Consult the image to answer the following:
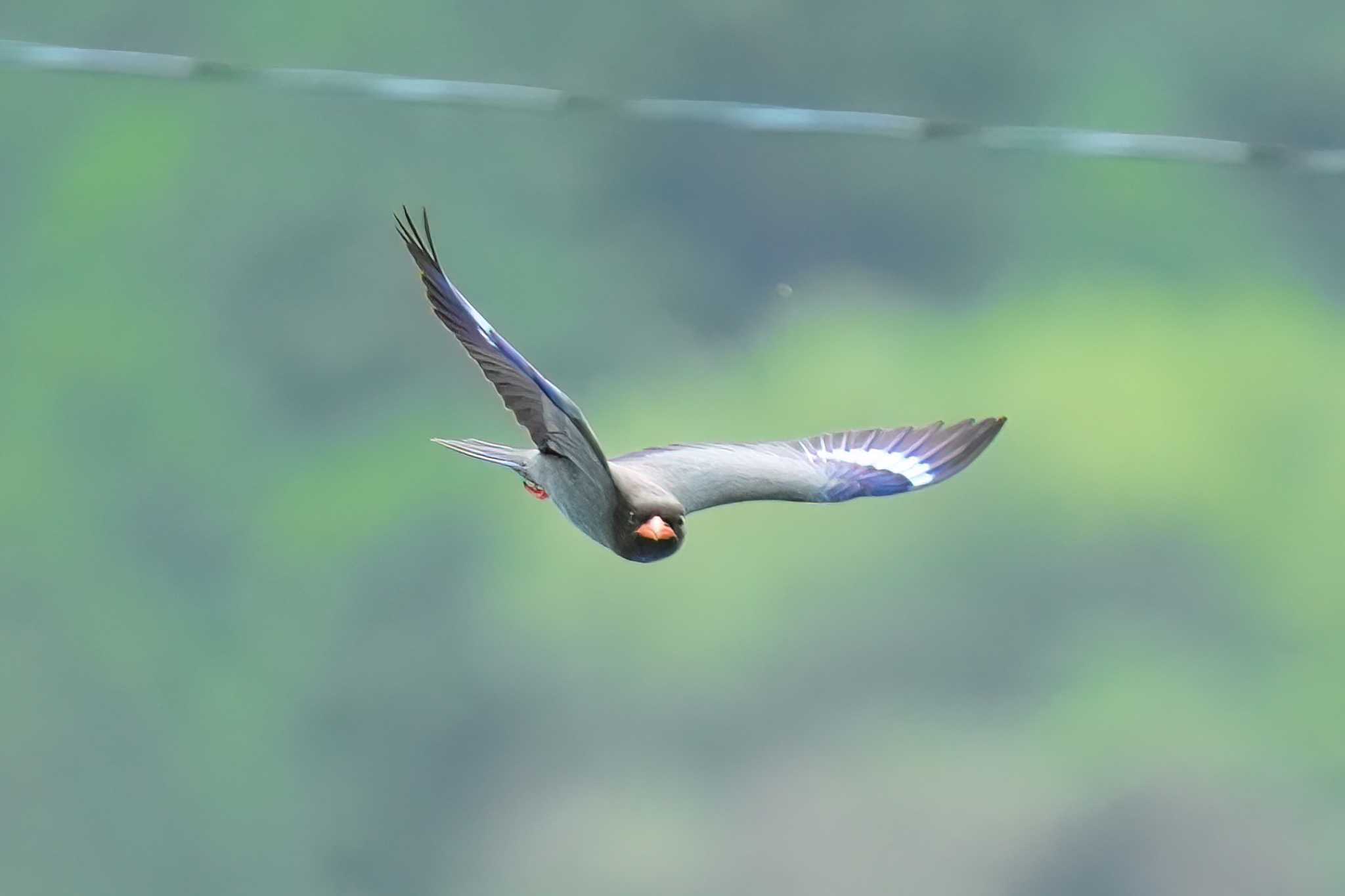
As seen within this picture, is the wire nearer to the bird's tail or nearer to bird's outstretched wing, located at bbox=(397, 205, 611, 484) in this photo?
bird's outstretched wing, located at bbox=(397, 205, 611, 484)

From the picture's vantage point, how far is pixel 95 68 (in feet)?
10.1

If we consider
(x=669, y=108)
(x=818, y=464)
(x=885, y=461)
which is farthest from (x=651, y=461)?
(x=669, y=108)

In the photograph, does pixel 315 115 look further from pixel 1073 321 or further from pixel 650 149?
pixel 1073 321

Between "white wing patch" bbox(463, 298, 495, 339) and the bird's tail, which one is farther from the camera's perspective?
the bird's tail

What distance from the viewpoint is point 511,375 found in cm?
379

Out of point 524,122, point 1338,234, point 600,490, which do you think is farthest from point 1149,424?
point 600,490

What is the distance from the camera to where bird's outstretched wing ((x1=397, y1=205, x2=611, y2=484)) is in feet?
12.1

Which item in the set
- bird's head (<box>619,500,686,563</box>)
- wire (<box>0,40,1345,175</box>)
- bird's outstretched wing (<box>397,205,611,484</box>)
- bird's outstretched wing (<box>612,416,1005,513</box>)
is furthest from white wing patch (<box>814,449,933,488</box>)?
wire (<box>0,40,1345,175</box>)

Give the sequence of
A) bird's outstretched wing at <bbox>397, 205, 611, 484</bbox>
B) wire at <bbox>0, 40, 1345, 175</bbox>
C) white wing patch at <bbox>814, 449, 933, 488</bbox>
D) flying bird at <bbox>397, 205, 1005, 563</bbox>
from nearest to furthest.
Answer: wire at <bbox>0, 40, 1345, 175</bbox> → bird's outstretched wing at <bbox>397, 205, 611, 484</bbox> → flying bird at <bbox>397, 205, 1005, 563</bbox> → white wing patch at <bbox>814, 449, 933, 488</bbox>

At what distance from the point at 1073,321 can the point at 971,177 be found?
67.8 inches

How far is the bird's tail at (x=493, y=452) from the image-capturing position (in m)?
4.32

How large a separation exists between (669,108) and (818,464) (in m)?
1.82

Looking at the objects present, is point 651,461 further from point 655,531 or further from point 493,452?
point 655,531

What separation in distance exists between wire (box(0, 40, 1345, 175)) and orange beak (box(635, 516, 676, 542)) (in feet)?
2.68
